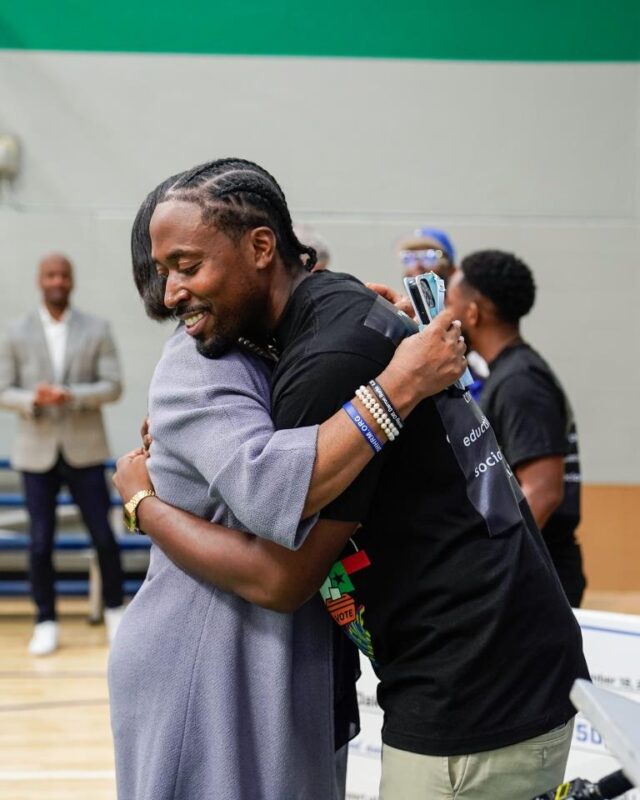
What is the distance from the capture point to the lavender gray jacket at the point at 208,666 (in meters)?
1.76

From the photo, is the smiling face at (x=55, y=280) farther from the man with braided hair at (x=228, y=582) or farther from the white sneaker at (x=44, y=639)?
the man with braided hair at (x=228, y=582)

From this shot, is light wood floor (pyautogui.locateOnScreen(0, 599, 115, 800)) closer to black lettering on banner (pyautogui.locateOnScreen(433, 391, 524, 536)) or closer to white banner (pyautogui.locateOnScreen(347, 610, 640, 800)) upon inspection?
white banner (pyautogui.locateOnScreen(347, 610, 640, 800))

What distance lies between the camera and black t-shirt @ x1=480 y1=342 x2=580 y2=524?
3.31 meters

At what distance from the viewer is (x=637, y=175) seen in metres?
7.62

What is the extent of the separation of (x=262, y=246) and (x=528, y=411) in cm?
170

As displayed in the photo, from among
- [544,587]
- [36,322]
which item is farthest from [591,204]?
[544,587]

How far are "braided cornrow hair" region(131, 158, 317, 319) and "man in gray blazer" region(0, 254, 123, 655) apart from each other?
4370mm

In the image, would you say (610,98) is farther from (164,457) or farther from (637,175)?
(164,457)

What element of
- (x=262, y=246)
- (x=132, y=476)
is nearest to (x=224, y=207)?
(x=262, y=246)

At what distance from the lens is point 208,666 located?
5.84ft

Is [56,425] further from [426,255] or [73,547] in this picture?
[426,255]

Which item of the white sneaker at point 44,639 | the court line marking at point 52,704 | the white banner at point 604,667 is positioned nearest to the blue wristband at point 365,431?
the white banner at point 604,667

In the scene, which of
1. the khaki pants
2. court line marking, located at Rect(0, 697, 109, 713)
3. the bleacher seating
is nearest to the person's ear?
the khaki pants

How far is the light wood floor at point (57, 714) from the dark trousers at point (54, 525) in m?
0.28
